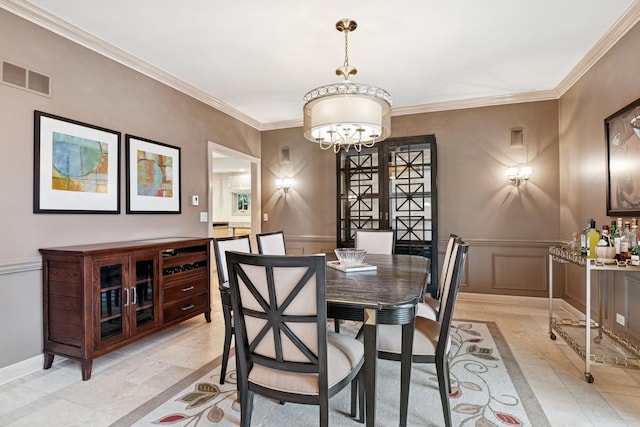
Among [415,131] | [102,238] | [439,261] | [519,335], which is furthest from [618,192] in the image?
[102,238]

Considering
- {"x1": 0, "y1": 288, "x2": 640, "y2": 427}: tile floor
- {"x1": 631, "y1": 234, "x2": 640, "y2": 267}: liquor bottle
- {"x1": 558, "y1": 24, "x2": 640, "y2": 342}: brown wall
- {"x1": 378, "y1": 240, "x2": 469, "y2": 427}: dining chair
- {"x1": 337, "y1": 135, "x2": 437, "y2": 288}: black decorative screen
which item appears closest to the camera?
{"x1": 378, "y1": 240, "x2": 469, "y2": 427}: dining chair

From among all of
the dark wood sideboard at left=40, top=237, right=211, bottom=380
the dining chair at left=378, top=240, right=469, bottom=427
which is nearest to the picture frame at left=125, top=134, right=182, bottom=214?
the dark wood sideboard at left=40, top=237, right=211, bottom=380

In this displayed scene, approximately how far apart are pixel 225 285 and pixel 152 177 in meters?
1.92

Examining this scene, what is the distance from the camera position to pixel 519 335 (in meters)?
3.13

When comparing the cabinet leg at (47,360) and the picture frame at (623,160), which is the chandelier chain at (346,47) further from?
the cabinet leg at (47,360)

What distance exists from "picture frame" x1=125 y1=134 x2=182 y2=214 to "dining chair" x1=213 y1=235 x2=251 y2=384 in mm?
1326

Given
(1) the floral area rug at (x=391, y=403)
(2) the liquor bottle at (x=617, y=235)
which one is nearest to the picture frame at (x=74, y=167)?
(1) the floral area rug at (x=391, y=403)

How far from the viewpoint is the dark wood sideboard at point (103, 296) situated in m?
2.32

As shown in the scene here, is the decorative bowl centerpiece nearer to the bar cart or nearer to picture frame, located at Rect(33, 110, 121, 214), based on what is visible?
the bar cart

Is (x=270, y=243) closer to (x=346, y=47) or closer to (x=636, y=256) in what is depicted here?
(x=346, y=47)

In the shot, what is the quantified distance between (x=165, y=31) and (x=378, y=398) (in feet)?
10.5

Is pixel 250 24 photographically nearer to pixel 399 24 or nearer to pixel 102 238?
pixel 399 24

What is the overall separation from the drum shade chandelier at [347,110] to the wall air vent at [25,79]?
2002mm

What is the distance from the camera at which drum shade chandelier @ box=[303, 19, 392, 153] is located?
2.29m
